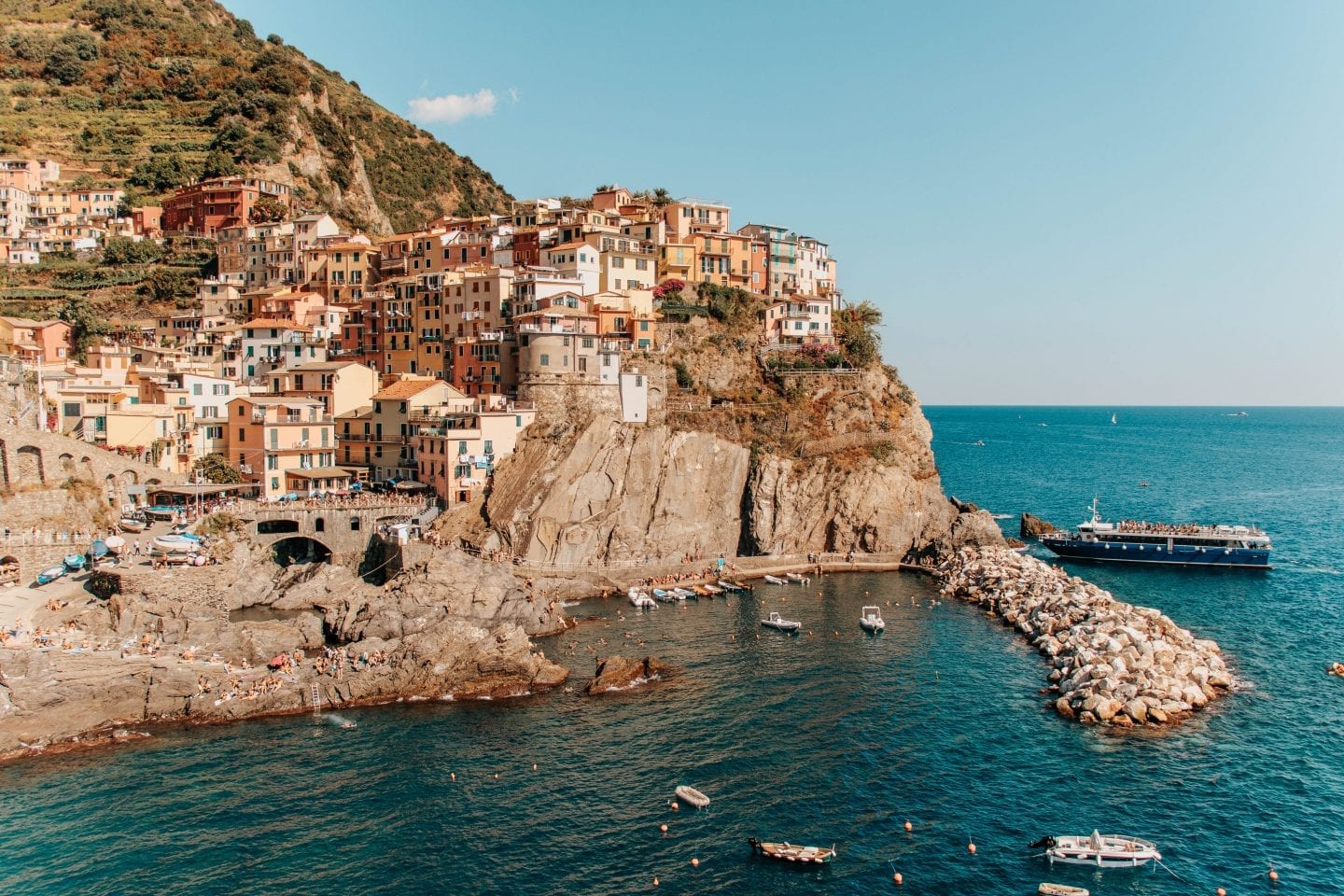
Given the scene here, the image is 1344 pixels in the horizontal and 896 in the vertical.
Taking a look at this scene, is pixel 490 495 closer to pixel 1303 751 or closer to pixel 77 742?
pixel 77 742

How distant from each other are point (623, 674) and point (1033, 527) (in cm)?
6271

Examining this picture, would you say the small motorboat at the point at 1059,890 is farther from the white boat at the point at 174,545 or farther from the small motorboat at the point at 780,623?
the white boat at the point at 174,545

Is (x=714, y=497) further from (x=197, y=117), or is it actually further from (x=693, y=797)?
(x=197, y=117)

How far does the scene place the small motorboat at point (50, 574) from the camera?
188 ft

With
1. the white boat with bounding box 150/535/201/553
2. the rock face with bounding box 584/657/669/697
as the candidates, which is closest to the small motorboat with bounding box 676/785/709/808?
the rock face with bounding box 584/657/669/697

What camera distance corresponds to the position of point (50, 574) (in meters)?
57.5

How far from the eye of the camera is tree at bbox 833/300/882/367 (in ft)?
312

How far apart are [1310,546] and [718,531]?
6084 centimetres

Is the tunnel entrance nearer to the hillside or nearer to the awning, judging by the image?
the awning

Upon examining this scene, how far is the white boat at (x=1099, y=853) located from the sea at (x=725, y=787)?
0.43 meters

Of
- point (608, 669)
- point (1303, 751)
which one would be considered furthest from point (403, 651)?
point (1303, 751)

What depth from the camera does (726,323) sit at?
92.5m

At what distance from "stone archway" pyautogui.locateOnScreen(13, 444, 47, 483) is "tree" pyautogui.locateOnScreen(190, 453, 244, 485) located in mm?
11018

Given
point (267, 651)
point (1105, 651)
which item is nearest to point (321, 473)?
point (267, 651)
